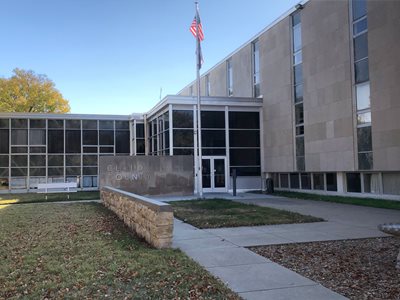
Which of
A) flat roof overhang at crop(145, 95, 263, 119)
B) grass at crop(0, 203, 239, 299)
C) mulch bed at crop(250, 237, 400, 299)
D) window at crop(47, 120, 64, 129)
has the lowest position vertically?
mulch bed at crop(250, 237, 400, 299)

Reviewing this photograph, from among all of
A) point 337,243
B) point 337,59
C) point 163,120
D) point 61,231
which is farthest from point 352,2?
point 61,231

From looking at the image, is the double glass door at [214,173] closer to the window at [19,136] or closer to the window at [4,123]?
the window at [19,136]

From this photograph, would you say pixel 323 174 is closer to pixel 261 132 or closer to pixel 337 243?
pixel 261 132

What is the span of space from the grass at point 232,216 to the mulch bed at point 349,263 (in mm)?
3190

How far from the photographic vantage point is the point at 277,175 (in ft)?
90.8

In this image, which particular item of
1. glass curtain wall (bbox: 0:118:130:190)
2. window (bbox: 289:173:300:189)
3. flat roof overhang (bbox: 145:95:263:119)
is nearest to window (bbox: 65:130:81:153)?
glass curtain wall (bbox: 0:118:130:190)

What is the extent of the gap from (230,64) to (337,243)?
27509mm

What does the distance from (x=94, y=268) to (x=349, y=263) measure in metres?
4.09

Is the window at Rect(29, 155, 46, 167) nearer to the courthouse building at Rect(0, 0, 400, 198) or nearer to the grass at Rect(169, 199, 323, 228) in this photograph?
the courthouse building at Rect(0, 0, 400, 198)

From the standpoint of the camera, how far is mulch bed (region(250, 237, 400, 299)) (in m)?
5.76

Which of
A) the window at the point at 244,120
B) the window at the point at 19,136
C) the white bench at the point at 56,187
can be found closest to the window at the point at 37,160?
the window at the point at 19,136

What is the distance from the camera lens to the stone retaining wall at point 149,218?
8281 mm

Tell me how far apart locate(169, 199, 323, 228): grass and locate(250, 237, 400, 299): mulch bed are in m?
3.19

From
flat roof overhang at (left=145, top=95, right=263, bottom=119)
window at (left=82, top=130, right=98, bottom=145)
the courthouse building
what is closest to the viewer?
the courthouse building
